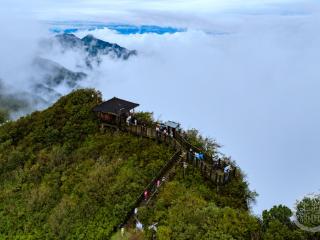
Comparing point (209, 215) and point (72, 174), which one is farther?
point (72, 174)

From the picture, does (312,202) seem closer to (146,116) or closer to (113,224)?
(113,224)

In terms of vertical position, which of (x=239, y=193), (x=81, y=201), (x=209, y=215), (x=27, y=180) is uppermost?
(x=209, y=215)

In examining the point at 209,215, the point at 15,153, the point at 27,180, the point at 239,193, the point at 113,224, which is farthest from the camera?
the point at 15,153

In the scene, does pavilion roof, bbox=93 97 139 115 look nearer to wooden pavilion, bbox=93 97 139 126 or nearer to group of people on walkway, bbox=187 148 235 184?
wooden pavilion, bbox=93 97 139 126

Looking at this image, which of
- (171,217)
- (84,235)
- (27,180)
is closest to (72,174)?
(27,180)

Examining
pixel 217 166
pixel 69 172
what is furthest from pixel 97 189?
pixel 217 166

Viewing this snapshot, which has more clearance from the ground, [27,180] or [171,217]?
[171,217]

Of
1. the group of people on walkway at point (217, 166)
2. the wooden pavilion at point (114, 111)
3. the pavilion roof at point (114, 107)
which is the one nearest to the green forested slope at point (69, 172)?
the wooden pavilion at point (114, 111)

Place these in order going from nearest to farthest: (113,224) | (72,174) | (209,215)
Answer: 1. (209,215)
2. (113,224)
3. (72,174)
